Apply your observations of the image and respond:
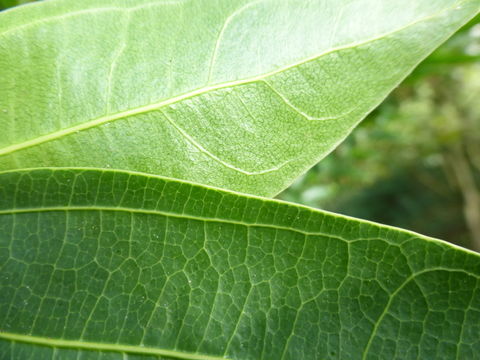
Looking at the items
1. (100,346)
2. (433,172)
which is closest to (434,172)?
(433,172)

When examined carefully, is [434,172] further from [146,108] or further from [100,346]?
[100,346]

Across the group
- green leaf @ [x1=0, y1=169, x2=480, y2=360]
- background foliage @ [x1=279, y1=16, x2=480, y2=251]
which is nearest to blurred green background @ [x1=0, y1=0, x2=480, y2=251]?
background foliage @ [x1=279, y1=16, x2=480, y2=251]

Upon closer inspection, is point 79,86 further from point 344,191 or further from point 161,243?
point 344,191

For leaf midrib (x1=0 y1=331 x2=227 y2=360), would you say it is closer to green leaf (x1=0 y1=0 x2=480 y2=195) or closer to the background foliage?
green leaf (x1=0 y1=0 x2=480 y2=195)

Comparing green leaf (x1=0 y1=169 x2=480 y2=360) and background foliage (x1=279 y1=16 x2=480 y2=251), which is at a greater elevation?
background foliage (x1=279 y1=16 x2=480 y2=251)

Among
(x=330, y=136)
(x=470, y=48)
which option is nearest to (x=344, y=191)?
(x=470, y=48)

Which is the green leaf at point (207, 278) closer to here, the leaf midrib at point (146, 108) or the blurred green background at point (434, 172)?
the leaf midrib at point (146, 108)

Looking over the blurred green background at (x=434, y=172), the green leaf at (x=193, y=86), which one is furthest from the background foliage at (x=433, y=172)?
the green leaf at (x=193, y=86)
